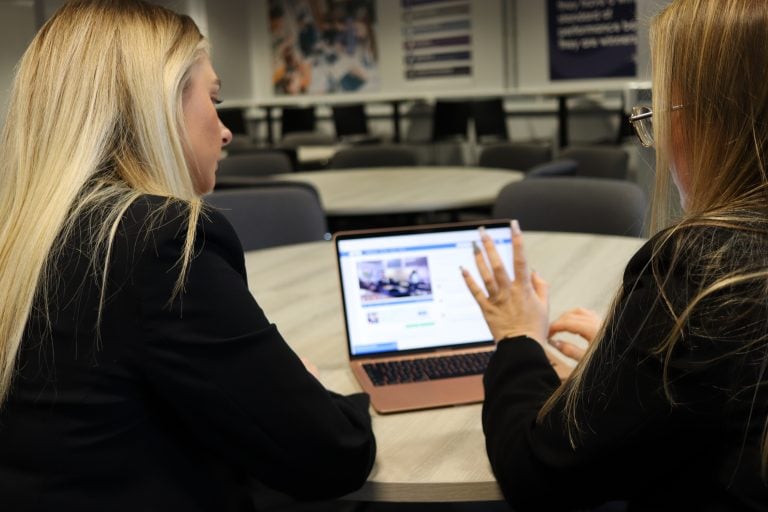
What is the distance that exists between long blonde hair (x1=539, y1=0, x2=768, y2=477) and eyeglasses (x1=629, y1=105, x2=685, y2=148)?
11 cm

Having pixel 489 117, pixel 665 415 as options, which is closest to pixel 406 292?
pixel 665 415

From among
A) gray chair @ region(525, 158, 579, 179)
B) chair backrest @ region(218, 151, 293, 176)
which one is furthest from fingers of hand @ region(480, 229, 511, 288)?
chair backrest @ region(218, 151, 293, 176)

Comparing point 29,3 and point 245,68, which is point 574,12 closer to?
point 245,68

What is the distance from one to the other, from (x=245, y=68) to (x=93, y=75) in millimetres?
9794

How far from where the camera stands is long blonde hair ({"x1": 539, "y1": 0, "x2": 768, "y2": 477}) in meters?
0.85

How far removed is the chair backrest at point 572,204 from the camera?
281 centimetres

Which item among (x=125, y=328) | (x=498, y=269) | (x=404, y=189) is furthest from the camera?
(x=404, y=189)

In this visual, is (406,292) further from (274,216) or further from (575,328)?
(274,216)

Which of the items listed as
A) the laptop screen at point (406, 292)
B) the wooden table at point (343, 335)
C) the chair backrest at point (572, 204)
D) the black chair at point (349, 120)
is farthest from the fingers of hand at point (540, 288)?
the black chair at point (349, 120)

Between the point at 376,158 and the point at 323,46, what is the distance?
17.2 feet

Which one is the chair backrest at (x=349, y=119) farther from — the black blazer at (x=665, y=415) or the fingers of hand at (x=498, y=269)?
the black blazer at (x=665, y=415)

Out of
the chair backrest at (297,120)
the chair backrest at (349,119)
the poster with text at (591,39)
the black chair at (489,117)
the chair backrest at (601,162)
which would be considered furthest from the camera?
the chair backrest at (297,120)

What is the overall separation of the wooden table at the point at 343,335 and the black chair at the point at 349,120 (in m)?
6.93

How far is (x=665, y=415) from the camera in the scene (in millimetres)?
872
